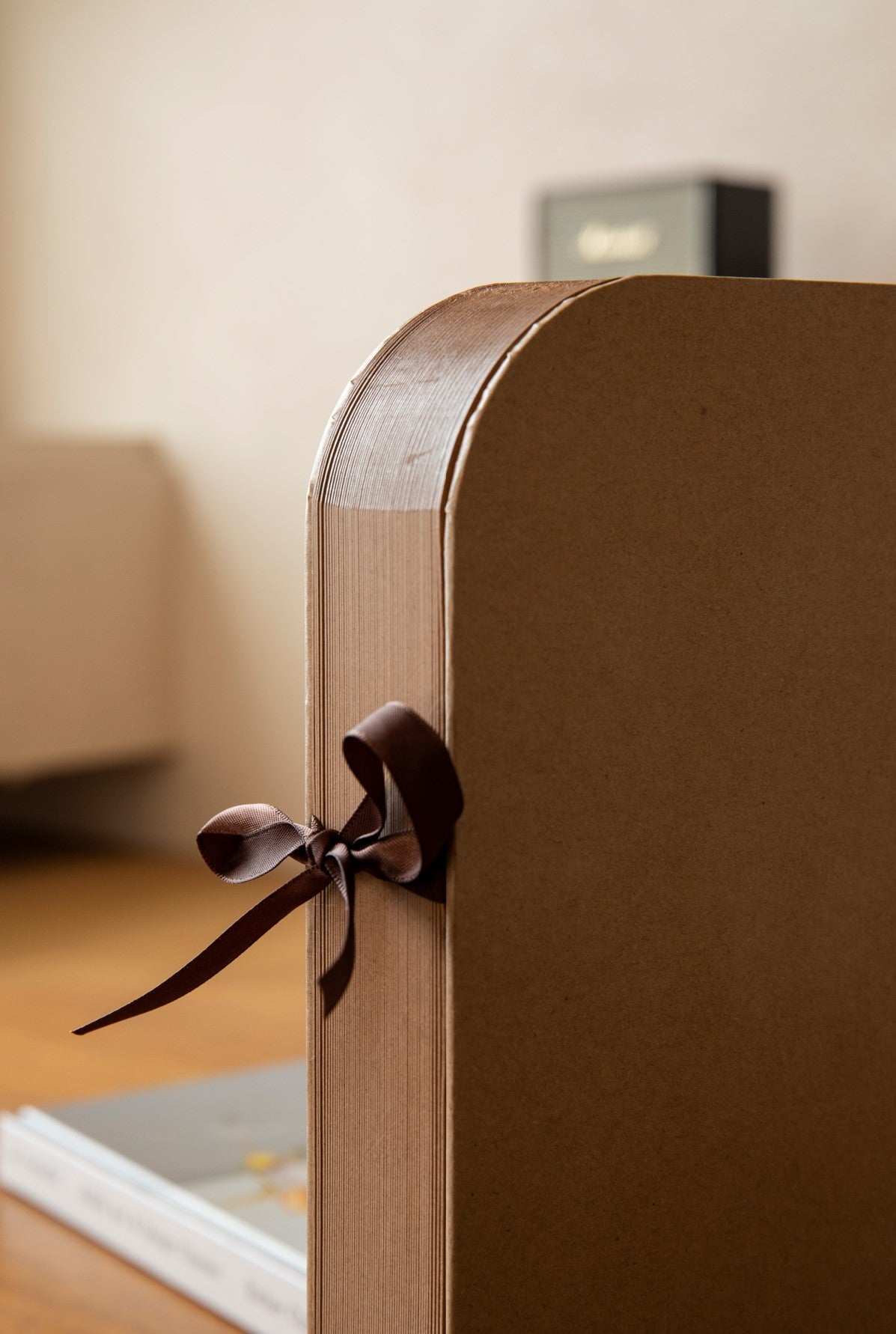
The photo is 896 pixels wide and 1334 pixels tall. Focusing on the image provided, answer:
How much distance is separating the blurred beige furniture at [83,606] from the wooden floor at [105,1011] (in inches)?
6.7

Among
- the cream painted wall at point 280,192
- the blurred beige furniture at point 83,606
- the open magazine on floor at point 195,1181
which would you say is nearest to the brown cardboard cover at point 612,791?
the open magazine on floor at point 195,1181

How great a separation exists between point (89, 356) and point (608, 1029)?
2070 mm

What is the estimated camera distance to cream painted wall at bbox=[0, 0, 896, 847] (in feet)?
5.35

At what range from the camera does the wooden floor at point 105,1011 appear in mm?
761

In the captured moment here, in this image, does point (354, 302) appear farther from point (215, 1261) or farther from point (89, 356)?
point (215, 1261)

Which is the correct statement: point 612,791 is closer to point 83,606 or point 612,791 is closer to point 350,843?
point 350,843

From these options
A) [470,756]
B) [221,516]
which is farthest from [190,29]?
[470,756]

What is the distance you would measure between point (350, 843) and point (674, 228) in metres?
1.15

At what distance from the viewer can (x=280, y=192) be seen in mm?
2143

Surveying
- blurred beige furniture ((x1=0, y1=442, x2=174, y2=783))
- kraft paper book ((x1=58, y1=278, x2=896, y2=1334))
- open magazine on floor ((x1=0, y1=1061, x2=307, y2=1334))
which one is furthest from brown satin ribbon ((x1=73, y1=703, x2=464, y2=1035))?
blurred beige furniture ((x1=0, y1=442, x2=174, y2=783))

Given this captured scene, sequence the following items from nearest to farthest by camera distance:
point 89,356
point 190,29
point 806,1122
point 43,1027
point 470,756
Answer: point 470,756 → point 806,1122 → point 43,1027 → point 190,29 → point 89,356

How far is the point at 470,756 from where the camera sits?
0.45m

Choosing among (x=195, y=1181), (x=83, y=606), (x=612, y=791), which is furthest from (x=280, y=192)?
(x=612, y=791)

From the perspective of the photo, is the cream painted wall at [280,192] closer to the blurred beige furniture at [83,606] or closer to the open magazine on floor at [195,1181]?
the blurred beige furniture at [83,606]
